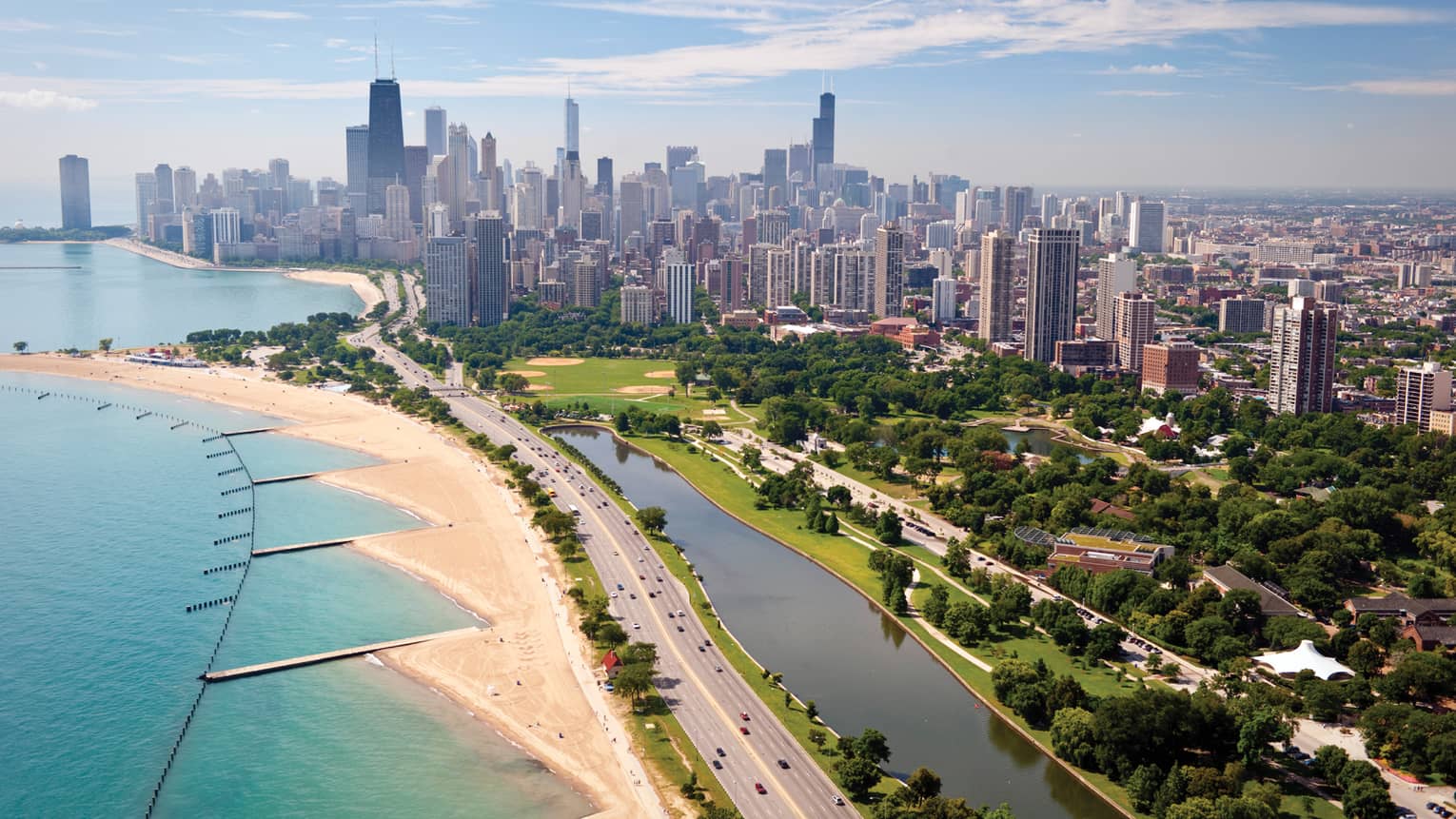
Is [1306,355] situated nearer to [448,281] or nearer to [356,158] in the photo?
[448,281]

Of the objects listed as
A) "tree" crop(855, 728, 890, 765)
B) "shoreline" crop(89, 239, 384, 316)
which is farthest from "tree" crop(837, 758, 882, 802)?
"shoreline" crop(89, 239, 384, 316)

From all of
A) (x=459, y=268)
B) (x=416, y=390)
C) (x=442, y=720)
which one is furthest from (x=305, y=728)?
(x=459, y=268)

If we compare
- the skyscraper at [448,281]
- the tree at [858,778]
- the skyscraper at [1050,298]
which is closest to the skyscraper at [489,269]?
the skyscraper at [448,281]

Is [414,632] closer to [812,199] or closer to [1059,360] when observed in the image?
[1059,360]

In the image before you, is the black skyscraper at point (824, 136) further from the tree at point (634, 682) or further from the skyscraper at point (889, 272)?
the tree at point (634, 682)

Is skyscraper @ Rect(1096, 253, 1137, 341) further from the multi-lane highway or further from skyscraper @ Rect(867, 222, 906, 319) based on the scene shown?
the multi-lane highway

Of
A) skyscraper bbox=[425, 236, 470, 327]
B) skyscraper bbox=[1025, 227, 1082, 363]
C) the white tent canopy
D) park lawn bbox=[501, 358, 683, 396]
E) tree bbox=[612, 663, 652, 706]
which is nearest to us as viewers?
tree bbox=[612, 663, 652, 706]
